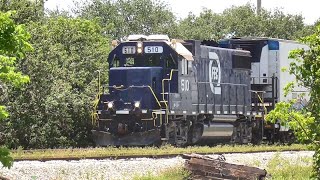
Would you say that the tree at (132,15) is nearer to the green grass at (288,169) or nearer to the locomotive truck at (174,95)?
the locomotive truck at (174,95)

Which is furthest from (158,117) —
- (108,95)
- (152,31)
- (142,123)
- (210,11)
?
(210,11)

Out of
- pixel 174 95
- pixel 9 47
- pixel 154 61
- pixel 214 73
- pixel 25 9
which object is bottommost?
pixel 174 95

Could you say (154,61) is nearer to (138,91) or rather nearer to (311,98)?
(138,91)

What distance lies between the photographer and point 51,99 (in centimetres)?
2353

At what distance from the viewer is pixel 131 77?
22094mm

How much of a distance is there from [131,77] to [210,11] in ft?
127

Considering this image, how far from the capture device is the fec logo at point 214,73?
80.3 ft

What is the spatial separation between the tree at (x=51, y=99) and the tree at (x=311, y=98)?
12.3 meters

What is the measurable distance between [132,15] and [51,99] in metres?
29.9

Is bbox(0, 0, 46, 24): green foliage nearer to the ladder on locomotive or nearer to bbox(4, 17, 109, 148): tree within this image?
bbox(4, 17, 109, 148): tree

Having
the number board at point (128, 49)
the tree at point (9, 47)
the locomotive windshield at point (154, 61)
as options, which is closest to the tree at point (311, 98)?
the tree at point (9, 47)

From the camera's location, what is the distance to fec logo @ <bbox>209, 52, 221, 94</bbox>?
2448cm

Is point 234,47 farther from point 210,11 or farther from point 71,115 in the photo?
point 210,11

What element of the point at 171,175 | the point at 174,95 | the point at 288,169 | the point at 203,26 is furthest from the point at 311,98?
the point at 203,26
